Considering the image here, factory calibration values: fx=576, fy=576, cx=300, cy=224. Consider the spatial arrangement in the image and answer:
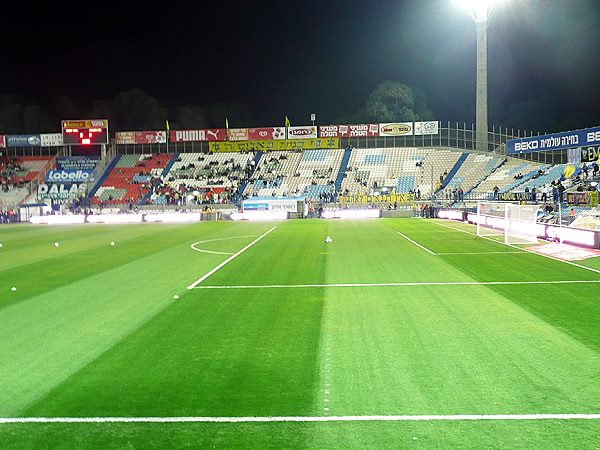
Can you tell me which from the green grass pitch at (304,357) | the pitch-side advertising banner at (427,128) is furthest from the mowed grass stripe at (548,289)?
the pitch-side advertising banner at (427,128)

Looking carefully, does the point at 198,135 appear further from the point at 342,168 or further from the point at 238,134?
the point at 342,168

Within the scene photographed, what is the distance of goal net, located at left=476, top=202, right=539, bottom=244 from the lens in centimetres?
2553

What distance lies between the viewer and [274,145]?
7656cm

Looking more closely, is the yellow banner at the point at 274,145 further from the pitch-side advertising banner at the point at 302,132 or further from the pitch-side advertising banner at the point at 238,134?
the pitch-side advertising banner at the point at 238,134

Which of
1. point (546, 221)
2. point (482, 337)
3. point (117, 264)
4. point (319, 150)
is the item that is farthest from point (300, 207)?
point (482, 337)

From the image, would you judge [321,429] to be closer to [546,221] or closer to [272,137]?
[546,221]

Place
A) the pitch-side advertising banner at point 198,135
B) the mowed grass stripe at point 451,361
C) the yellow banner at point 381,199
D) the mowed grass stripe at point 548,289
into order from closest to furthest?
the mowed grass stripe at point 451,361
the mowed grass stripe at point 548,289
the yellow banner at point 381,199
the pitch-side advertising banner at point 198,135

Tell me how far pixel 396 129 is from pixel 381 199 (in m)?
15.4

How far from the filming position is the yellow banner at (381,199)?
6116cm

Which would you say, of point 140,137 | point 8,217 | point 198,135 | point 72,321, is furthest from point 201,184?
point 72,321

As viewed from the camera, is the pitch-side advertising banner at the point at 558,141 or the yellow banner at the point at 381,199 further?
the yellow banner at the point at 381,199

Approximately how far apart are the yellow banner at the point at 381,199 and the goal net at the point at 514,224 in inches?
1073

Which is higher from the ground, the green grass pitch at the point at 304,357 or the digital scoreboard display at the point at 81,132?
the digital scoreboard display at the point at 81,132

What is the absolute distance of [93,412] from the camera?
6039 mm
